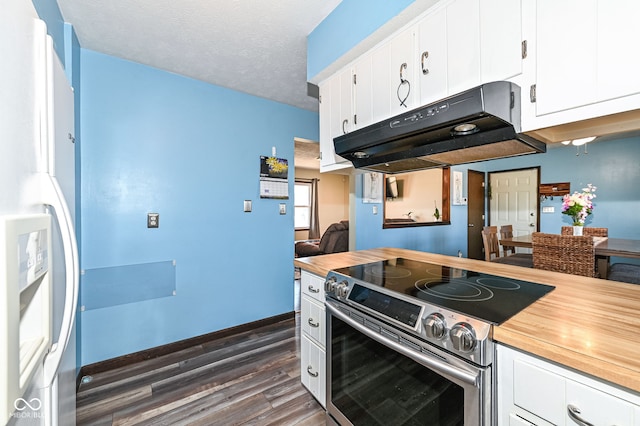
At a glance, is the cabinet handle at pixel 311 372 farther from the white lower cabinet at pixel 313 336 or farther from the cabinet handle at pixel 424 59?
the cabinet handle at pixel 424 59

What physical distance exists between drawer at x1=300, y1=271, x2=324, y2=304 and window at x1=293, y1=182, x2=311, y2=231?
579cm

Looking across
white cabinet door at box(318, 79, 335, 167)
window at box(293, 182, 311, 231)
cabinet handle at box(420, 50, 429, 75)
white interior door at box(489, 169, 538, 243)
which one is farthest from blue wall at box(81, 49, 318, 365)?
white interior door at box(489, 169, 538, 243)

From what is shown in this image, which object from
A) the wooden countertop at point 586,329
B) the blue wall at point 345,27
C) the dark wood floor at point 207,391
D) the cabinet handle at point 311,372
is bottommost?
the dark wood floor at point 207,391

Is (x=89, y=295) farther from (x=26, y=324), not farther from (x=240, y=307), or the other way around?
(x=26, y=324)

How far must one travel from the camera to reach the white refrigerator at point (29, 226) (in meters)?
0.56

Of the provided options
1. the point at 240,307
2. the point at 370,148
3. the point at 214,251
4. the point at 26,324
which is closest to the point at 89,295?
the point at 214,251

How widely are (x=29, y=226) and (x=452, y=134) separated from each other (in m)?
1.58

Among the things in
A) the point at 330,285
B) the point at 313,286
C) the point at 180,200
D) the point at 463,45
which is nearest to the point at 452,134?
the point at 463,45

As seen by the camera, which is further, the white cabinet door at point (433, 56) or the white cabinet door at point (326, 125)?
the white cabinet door at point (326, 125)

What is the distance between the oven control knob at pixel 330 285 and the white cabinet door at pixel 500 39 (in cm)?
118

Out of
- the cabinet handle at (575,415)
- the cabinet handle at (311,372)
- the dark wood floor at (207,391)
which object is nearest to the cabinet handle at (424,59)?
the cabinet handle at (575,415)

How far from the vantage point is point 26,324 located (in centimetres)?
78

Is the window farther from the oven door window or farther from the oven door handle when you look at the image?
the oven door handle

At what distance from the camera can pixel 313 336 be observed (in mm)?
1700
